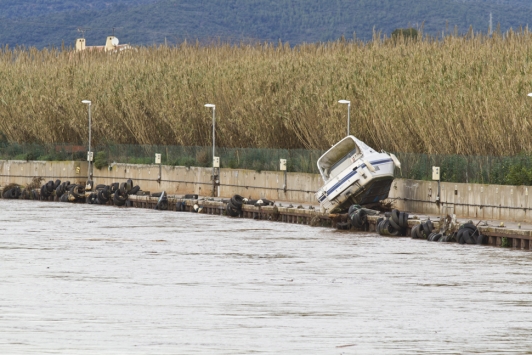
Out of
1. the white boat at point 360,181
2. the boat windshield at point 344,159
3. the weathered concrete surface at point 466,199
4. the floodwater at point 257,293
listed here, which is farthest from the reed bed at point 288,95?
the floodwater at point 257,293

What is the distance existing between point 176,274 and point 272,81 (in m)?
32.9

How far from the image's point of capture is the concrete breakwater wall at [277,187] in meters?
42.0

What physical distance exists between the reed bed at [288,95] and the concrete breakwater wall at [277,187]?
3256 millimetres

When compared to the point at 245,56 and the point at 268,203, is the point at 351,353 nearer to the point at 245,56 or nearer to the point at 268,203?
the point at 268,203

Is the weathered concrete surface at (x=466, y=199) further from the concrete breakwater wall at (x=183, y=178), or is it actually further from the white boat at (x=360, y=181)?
the concrete breakwater wall at (x=183, y=178)

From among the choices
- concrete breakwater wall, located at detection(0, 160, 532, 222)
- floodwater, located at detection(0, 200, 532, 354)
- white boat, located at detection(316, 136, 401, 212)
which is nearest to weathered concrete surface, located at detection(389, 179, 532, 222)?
concrete breakwater wall, located at detection(0, 160, 532, 222)

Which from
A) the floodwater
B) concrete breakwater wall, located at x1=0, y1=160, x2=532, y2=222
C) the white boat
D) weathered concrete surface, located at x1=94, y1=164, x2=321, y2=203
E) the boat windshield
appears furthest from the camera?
weathered concrete surface, located at x1=94, y1=164, x2=321, y2=203

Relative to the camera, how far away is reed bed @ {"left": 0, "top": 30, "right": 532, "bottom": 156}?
4984 centimetres

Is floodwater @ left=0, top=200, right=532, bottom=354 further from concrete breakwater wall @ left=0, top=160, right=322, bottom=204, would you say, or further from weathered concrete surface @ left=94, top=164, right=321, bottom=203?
concrete breakwater wall @ left=0, top=160, right=322, bottom=204

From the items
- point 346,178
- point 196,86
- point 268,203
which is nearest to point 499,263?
point 346,178

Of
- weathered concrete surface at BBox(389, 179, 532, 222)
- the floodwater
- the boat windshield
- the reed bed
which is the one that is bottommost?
the floodwater

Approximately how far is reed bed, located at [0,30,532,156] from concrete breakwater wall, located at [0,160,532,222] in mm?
3256

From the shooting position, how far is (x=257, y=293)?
29281mm

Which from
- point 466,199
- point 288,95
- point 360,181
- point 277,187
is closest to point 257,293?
point 466,199
